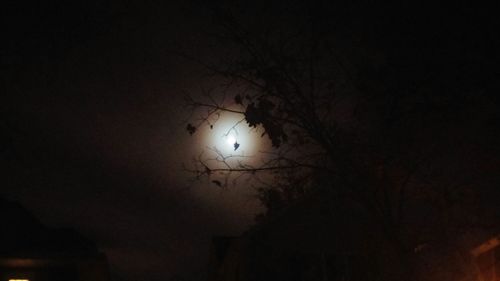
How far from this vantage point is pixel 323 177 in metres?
9.03

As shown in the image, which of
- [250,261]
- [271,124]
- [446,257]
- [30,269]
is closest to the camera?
[271,124]

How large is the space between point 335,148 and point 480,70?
2961mm

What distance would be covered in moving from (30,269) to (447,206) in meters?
12.3

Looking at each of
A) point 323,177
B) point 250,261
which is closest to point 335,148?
point 323,177

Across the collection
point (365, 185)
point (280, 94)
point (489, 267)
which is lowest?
point (489, 267)

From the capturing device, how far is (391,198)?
31.0 feet

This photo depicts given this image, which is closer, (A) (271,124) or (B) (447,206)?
(A) (271,124)

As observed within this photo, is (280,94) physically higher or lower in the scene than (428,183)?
higher

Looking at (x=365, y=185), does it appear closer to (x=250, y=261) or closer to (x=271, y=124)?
(x=271, y=124)

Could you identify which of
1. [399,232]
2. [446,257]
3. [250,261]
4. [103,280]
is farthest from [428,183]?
[103,280]

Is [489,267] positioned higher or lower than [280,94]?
lower

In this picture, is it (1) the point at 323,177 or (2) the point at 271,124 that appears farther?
(1) the point at 323,177

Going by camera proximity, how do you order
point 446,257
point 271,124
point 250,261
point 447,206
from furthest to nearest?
1. point 250,261
2. point 446,257
3. point 447,206
4. point 271,124

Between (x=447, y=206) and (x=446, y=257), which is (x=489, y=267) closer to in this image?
(x=446, y=257)
